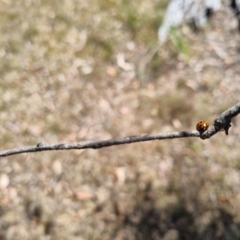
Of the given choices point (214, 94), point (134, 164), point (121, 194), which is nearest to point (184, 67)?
point (214, 94)

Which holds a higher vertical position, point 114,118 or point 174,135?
point 114,118

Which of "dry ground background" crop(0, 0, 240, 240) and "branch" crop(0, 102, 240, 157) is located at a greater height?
"dry ground background" crop(0, 0, 240, 240)

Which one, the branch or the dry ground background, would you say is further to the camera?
the dry ground background

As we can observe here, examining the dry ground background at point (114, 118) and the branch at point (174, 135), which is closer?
the branch at point (174, 135)

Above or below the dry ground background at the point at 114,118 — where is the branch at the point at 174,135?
below

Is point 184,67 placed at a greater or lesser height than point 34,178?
greater

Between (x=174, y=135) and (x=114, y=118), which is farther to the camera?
(x=114, y=118)

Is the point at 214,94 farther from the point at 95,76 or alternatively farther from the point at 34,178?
the point at 34,178

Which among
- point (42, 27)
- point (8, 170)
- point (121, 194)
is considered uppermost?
point (42, 27)
